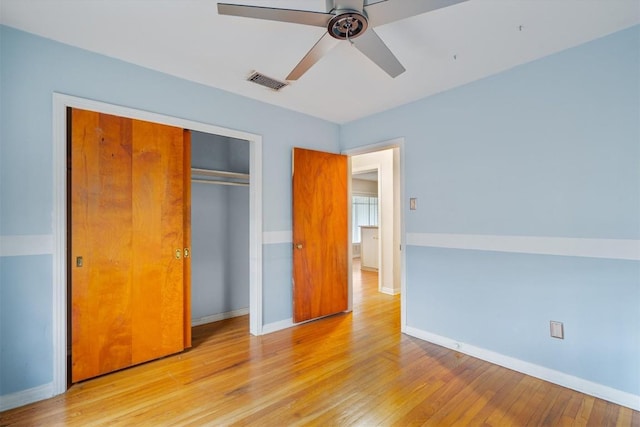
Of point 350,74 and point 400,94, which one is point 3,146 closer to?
point 350,74

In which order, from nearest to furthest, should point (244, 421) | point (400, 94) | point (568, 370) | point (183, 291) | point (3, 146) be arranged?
1. point (244, 421)
2. point (3, 146)
3. point (568, 370)
4. point (183, 291)
5. point (400, 94)

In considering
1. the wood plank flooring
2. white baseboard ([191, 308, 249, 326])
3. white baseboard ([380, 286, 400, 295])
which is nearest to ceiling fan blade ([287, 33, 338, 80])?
the wood plank flooring

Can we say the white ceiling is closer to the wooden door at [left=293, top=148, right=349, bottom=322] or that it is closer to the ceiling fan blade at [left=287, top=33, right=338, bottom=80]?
the ceiling fan blade at [left=287, top=33, right=338, bottom=80]

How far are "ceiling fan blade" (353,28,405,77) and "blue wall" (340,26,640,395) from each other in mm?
1240

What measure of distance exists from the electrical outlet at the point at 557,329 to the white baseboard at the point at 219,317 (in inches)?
127

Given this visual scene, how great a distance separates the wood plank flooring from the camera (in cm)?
189

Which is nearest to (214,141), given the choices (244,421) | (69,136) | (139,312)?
(69,136)

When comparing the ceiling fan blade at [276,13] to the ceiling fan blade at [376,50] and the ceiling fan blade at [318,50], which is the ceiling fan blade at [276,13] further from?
the ceiling fan blade at [376,50]

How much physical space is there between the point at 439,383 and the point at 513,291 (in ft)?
3.23

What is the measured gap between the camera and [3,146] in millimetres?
1983

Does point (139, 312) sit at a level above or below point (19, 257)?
below

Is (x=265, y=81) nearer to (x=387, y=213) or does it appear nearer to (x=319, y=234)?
(x=319, y=234)

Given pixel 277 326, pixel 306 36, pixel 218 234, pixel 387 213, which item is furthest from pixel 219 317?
pixel 306 36

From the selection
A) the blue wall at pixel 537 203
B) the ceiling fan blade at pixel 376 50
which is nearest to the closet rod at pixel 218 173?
the blue wall at pixel 537 203
